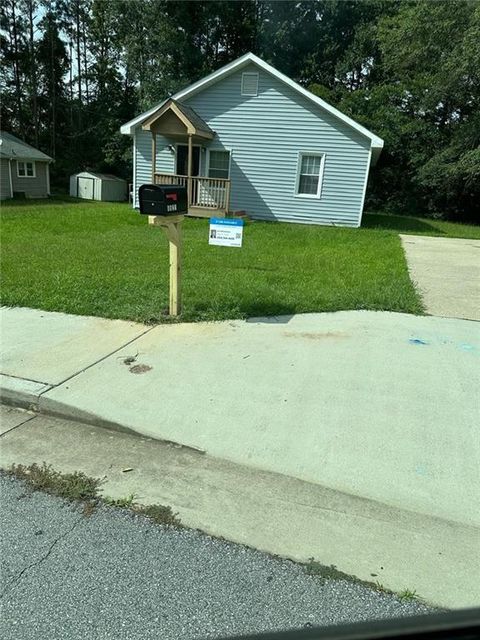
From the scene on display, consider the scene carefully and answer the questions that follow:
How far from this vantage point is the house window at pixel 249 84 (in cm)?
1570

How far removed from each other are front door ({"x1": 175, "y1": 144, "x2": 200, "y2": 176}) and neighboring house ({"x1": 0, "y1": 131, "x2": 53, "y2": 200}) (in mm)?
10142

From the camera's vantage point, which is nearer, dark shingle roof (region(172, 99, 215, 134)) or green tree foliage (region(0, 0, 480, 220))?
dark shingle roof (region(172, 99, 215, 134))

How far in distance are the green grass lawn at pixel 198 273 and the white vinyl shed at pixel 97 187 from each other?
1290 cm

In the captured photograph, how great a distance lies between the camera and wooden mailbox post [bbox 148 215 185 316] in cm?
492

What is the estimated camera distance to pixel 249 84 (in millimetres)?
15797

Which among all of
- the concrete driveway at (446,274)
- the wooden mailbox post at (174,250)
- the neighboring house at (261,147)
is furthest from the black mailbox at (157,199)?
the neighboring house at (261,147)

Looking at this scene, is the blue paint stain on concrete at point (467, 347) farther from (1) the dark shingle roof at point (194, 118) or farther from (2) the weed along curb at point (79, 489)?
(1) the dark shingle roof at point (194, 118)

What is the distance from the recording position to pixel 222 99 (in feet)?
53.3

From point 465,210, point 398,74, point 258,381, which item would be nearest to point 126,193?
point 398,74

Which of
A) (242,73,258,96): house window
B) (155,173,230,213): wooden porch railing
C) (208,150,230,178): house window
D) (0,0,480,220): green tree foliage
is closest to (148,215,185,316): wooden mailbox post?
(155,173,230,213): wooden porch railing

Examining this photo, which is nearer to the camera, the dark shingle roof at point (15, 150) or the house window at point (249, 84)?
the house window at point (249, 84)

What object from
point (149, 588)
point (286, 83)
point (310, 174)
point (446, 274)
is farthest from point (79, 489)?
point (286, 83)

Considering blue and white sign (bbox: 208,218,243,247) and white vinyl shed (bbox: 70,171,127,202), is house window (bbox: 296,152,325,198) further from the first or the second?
white vinyl shed (bbox: 70,171,127,202)

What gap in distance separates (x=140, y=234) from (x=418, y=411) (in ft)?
31.4
